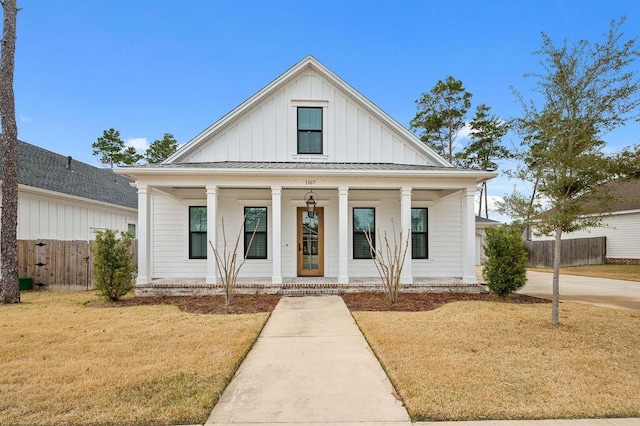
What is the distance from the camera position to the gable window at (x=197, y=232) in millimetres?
10859

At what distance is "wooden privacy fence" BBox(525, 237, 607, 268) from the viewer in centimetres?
2056

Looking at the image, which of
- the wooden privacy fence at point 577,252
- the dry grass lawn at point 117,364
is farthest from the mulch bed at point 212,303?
the wooden privacy fence at point 577,252

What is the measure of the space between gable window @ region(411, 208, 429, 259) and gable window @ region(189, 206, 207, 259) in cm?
669

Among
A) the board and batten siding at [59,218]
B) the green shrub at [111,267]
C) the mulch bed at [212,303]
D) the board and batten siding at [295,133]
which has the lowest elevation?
the mulch bed at [212,303]

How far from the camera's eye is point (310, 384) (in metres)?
3.70

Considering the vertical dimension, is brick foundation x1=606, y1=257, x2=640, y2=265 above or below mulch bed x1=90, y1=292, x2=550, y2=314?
below

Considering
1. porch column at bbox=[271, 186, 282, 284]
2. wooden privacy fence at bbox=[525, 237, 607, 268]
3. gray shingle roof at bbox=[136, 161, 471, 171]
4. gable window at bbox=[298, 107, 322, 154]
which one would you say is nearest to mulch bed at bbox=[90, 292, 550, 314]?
porch column at bbox=[271, 186, 282, 284]

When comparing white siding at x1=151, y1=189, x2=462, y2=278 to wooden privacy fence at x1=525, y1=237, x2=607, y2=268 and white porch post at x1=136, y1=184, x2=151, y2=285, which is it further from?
wooden privacy fence at x1=525, y1=237, x2=607, y2=268

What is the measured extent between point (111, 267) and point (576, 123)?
10459 mm

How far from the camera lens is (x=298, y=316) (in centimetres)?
692

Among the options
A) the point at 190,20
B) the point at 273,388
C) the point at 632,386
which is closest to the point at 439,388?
the point at 273,388

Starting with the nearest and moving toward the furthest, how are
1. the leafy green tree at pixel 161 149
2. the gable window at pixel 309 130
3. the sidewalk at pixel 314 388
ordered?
the sidewalk at pixel 314 388, the gable window at pixel 309 130, the leafy green tree at pixel 161 149

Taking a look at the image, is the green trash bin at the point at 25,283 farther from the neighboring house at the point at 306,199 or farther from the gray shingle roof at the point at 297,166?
the gray shingle roof at the point at 297,166

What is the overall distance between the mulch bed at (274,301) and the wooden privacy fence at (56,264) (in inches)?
135
